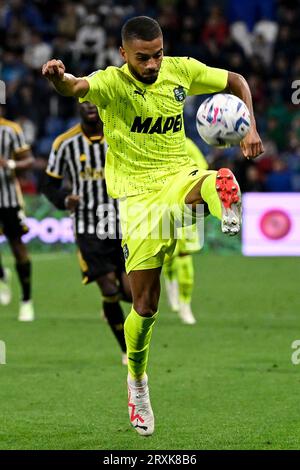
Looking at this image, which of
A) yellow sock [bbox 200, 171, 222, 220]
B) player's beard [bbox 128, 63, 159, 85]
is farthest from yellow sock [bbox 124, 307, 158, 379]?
player's beard [bbox 128, 63, 159, 85]

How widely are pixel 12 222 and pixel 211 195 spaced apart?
21.6 feet

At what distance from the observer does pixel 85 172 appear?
9.80m

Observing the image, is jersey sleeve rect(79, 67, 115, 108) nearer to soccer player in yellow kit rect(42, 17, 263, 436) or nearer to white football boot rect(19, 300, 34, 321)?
soccer player in yellow kit rect(42, 17, 263, 436)

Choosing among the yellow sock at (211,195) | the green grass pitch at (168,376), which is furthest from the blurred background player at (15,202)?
the yellow sock at (211,195)

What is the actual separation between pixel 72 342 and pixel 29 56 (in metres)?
13.0

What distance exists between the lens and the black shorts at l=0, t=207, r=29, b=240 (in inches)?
489

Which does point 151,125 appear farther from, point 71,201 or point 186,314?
point 186,314

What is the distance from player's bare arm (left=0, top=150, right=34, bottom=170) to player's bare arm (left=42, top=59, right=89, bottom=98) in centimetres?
616

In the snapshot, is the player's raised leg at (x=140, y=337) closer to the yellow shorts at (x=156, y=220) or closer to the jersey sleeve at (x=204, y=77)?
the yellow shorts at (x=156, y=220)

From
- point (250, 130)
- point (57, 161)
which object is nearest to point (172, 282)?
point (57, 161)

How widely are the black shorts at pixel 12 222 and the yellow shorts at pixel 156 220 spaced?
574cm
